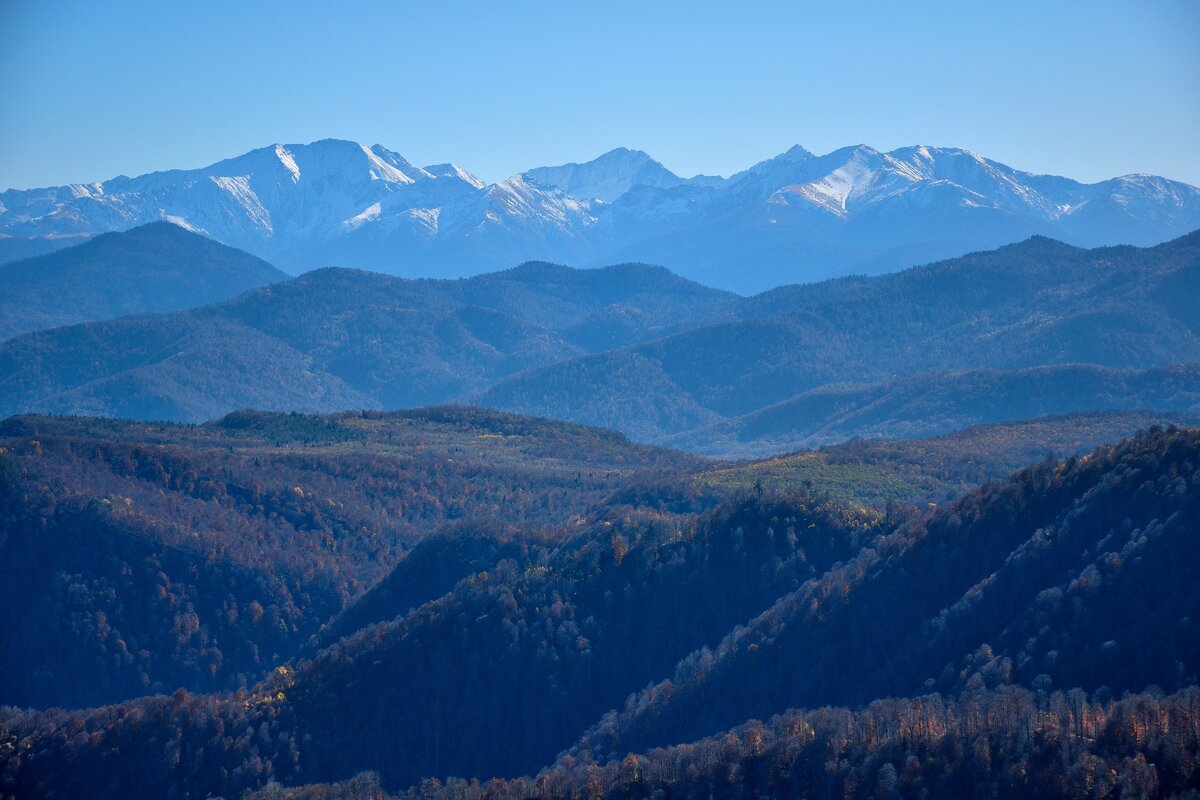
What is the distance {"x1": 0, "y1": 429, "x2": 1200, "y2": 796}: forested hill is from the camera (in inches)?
2913

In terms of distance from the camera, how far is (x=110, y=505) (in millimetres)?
151250

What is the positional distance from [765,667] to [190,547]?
69.9 metres

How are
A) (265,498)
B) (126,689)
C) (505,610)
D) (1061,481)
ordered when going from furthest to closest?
(265,498), (126,689), (505,610), (1061,481)

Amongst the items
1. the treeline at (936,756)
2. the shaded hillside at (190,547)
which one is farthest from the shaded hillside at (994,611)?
the shaded hillside at (190,547)

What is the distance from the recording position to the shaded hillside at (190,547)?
139m

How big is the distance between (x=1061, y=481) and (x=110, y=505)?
8951cm

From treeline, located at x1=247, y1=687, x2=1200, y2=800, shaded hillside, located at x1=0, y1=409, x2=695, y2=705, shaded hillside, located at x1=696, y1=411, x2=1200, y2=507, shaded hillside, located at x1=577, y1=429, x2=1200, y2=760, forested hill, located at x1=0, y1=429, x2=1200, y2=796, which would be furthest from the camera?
shaded hillside, located at x1=696, y1=411, x2=1200, y2=507

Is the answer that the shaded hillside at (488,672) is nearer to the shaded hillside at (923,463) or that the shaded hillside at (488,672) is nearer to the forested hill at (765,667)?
the forested hill at (765,667)

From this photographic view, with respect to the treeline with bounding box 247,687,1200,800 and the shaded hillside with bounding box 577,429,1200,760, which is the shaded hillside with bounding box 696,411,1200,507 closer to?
the shaded hillside with bounding box 577,429,1200,760

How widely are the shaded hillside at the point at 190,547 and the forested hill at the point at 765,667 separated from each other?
67.2 ft

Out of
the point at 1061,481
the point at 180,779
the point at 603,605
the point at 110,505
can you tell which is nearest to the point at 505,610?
the point at 603,605

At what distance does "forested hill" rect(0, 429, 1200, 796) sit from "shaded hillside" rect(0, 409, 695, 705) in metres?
20.5

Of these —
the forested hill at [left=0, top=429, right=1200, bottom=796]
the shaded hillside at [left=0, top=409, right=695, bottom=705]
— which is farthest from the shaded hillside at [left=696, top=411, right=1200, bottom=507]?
the forested hill at [left=0, top=429, right=1200, bottom=796]

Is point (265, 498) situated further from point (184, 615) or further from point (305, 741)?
point (305, 741)
